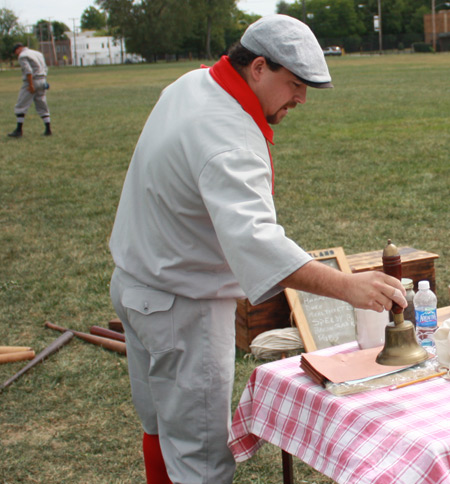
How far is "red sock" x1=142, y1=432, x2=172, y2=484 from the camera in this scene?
2672 mm

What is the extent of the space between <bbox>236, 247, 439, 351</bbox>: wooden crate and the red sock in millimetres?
1802

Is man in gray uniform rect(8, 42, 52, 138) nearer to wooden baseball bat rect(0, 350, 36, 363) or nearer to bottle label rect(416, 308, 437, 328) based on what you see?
wooden baseball bat rect(0, 350, 36, 363)

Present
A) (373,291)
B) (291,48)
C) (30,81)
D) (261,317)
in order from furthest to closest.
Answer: (30,81)
(261,317)
(291,48)
(373,291)

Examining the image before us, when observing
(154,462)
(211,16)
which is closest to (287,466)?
(154,462)

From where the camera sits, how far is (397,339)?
6.95ft

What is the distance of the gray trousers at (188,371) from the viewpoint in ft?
7.47

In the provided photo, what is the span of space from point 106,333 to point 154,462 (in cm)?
228

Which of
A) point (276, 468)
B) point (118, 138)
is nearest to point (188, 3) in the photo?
point (118, 138)

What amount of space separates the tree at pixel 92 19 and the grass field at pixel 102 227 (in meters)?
168

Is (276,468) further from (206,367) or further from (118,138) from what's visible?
(118,138)

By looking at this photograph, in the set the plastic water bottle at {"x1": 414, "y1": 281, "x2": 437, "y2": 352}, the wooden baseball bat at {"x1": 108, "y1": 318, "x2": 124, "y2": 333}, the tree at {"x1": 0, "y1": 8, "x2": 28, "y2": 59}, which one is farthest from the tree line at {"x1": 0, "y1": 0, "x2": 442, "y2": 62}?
the plastic water bottle at {"x1": 414, "y1": 281, "x2": 437, "y2": 352}

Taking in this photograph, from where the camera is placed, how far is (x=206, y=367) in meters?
2.31

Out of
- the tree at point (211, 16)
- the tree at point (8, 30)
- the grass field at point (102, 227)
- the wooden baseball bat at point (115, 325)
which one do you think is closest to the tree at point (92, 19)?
the tree at point (8, 30)

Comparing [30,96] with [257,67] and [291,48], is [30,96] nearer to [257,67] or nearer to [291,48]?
[257,67]
